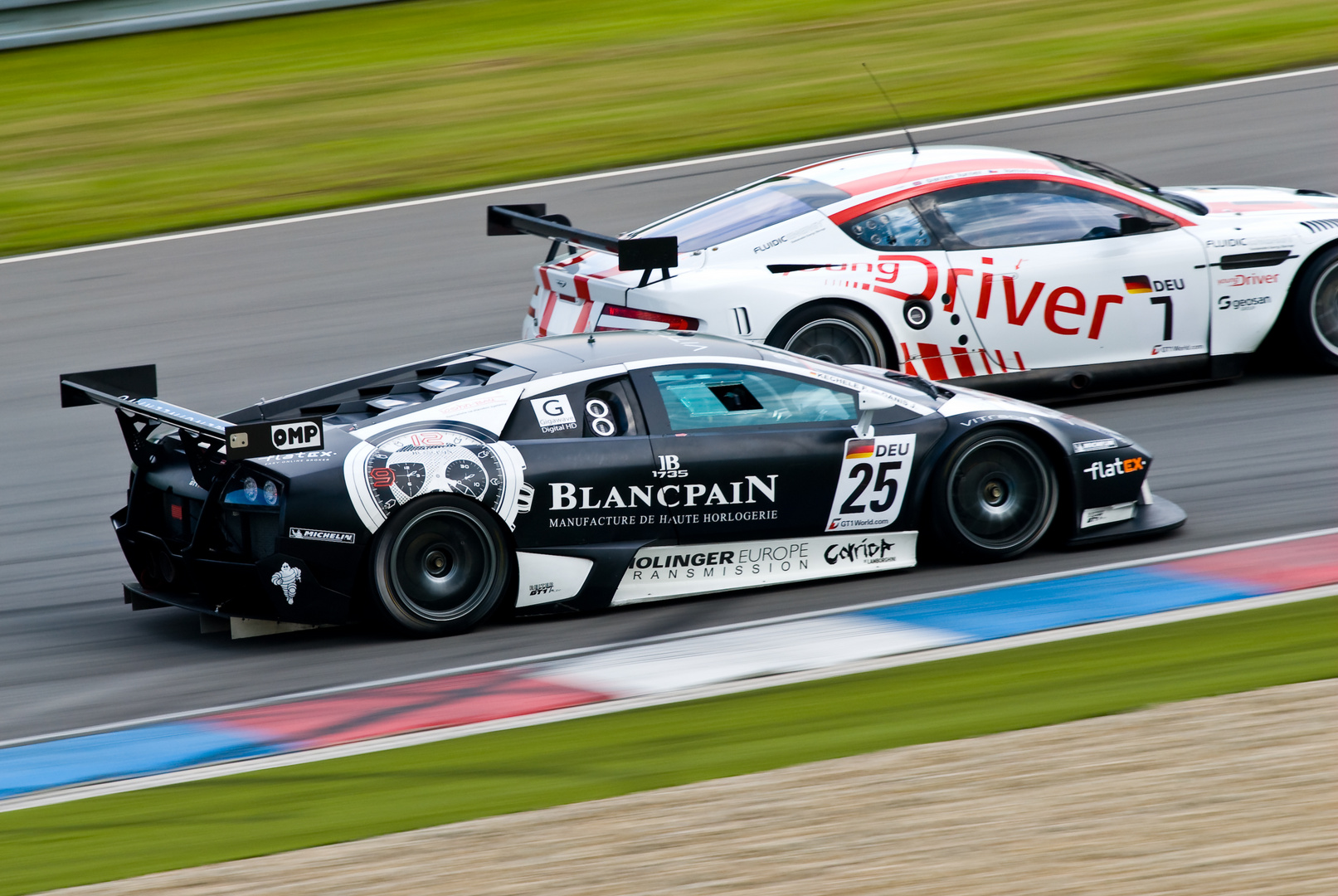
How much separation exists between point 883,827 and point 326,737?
7.57 feet

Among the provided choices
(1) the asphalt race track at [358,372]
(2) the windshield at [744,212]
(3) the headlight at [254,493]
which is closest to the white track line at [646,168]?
(1) the asphalt race track at [358,372]

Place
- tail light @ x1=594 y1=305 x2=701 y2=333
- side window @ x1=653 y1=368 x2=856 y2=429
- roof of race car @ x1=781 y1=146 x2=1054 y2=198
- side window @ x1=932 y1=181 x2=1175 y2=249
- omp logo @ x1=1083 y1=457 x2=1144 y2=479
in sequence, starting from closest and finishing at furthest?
side window @ x1=653 y1=368 x2=856 y2=429, omp logo @ x1=1083 y1=457 x2=1144 y2=479, tail light @ x1=594 y1=305 x2=701 y2=333, side window @ x1=932 y1=181 x2=1175 y2=249, roof of race car @ x1=781 y1=146 x2=1054 y2=198

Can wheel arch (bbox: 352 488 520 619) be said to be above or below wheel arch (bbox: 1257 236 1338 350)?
below

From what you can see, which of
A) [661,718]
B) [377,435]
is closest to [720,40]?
[377,435]

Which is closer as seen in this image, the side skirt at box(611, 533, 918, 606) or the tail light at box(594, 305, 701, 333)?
the side skirt at box(611, 533, 918, 606)

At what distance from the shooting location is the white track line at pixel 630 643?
645 centimetres

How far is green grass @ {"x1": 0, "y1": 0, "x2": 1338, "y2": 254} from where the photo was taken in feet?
50.1

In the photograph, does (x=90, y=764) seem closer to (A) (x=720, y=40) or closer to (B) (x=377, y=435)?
(B) (x=377, y=435)

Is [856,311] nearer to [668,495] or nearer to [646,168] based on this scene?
[668,495]

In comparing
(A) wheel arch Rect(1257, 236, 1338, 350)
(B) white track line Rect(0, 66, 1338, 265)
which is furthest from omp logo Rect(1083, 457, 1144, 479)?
(B) white track line Rect(0, 66, 1338, 265)

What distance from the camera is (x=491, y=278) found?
12734 millimetres

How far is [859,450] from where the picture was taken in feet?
24.7

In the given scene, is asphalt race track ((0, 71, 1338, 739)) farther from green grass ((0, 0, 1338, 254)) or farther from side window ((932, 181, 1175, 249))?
side window ((932, 181, 1175, 249))

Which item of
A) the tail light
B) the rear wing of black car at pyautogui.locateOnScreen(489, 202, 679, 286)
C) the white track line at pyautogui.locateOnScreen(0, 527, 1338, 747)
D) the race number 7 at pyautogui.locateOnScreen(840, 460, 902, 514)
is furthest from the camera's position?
the tail light
